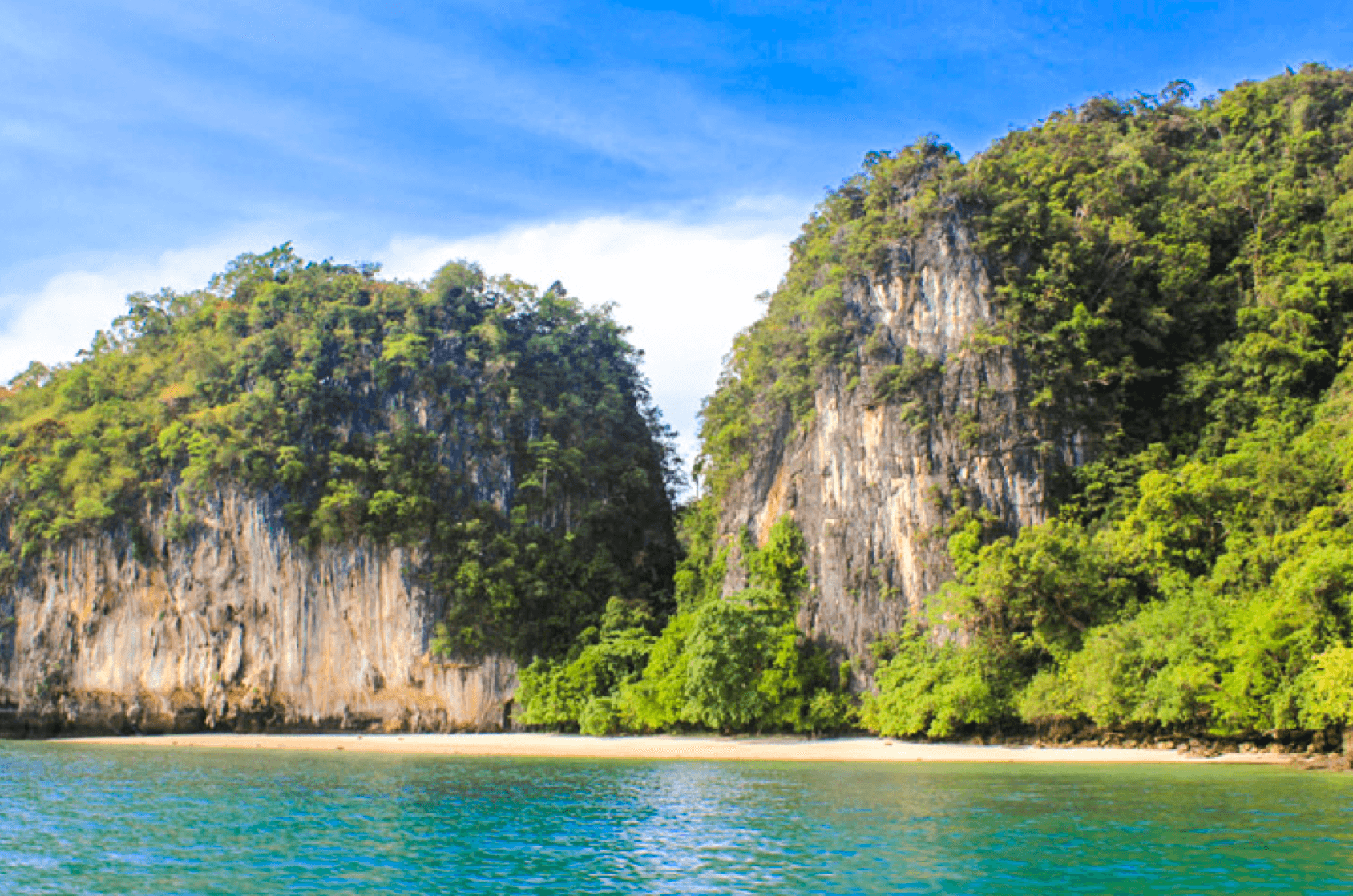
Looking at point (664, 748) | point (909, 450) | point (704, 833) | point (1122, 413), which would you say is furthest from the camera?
point (1122, 413)

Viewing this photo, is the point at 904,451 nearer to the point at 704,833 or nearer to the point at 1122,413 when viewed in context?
the point at 1122,413

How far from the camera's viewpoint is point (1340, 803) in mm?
17125

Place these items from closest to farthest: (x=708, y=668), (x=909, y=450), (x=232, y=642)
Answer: (x=708, y=668)
(x=909, y=450)
(x=232, y=642)

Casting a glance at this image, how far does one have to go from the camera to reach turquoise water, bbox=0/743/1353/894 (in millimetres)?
13078

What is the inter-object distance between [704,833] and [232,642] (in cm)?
4123

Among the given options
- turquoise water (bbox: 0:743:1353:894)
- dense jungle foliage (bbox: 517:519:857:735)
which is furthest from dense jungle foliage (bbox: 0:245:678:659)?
turquoise water (bbox: 0:743:1353:894)

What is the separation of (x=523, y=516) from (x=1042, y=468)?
25579 millimetres

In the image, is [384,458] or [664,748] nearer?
[664,748]

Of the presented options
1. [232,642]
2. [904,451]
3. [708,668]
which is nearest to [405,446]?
[232,642]

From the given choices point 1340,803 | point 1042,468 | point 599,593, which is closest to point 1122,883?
point 1340,803

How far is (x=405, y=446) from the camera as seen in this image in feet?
172

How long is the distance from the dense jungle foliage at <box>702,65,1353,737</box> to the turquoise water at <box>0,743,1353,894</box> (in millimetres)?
4401

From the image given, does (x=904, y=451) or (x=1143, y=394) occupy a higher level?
(x=1143, y=394)

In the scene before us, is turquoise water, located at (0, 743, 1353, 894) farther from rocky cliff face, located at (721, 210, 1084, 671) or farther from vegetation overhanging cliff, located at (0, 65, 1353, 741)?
rocky cliff face, located at (721, 210, 1084, 671)
